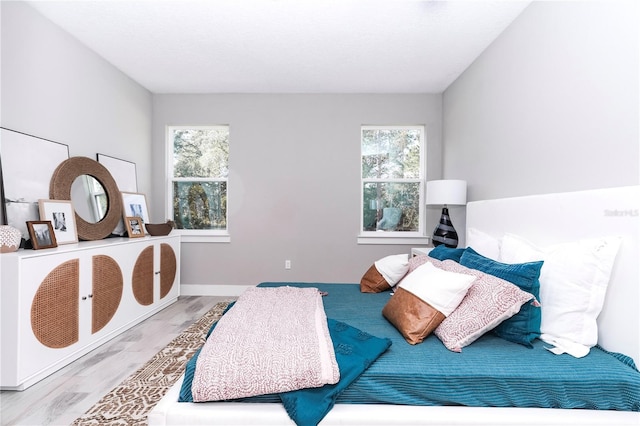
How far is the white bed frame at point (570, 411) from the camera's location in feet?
4.07

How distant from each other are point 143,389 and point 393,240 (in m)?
3.06

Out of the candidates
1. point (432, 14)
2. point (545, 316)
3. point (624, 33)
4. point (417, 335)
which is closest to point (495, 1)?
point (432, 14)

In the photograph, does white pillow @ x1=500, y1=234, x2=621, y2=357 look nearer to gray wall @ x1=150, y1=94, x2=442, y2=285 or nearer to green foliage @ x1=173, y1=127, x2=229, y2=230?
gray wall @ x1=150, y1=94, x2=442, y2=285

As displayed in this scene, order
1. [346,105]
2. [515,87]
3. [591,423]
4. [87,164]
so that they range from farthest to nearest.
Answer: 1. [346,105]
2. [87,164]
3. [515,87]
4. [591,423]

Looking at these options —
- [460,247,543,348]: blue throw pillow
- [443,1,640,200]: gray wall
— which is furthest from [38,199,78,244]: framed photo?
[443,1,640,200]: gray wall

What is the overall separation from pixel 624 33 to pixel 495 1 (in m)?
1.03

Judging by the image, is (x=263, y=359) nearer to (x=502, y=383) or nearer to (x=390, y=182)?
(x=502, y=383)

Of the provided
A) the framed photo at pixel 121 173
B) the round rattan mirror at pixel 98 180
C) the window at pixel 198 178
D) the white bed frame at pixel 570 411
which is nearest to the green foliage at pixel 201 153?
the window at pixel 198 178

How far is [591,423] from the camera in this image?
48.8 inches

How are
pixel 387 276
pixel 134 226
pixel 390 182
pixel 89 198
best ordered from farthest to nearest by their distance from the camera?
pixel 390 182 → pixel 134 226 → pixel 89 198 → pixel 387 276

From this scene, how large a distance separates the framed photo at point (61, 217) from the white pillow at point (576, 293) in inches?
128

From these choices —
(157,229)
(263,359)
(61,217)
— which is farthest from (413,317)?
(157,229)

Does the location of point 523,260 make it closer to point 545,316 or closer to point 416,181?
point 545,316

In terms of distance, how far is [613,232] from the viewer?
1479 millimetres
